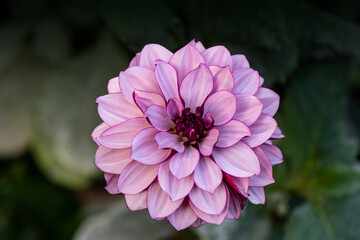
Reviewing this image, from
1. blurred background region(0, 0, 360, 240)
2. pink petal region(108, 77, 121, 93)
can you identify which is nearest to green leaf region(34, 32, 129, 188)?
blurred background region(0, 0, 360, 240)

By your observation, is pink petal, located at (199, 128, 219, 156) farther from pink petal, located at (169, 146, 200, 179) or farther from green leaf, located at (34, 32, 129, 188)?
green leaf, located at (34, 32, 129, 188)

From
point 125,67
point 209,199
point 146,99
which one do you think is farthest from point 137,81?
point 125,67

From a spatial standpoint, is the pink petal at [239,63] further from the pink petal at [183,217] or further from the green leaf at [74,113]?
the green leaf at [74,113]

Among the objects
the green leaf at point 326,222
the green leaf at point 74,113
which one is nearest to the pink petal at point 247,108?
the green leaf at point 326,222

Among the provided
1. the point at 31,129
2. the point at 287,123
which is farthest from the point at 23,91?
the point at 287,123

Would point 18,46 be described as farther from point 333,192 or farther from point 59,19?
point 333,192

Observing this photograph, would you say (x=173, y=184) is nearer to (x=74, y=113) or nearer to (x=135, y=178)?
(x=135, y=178)
